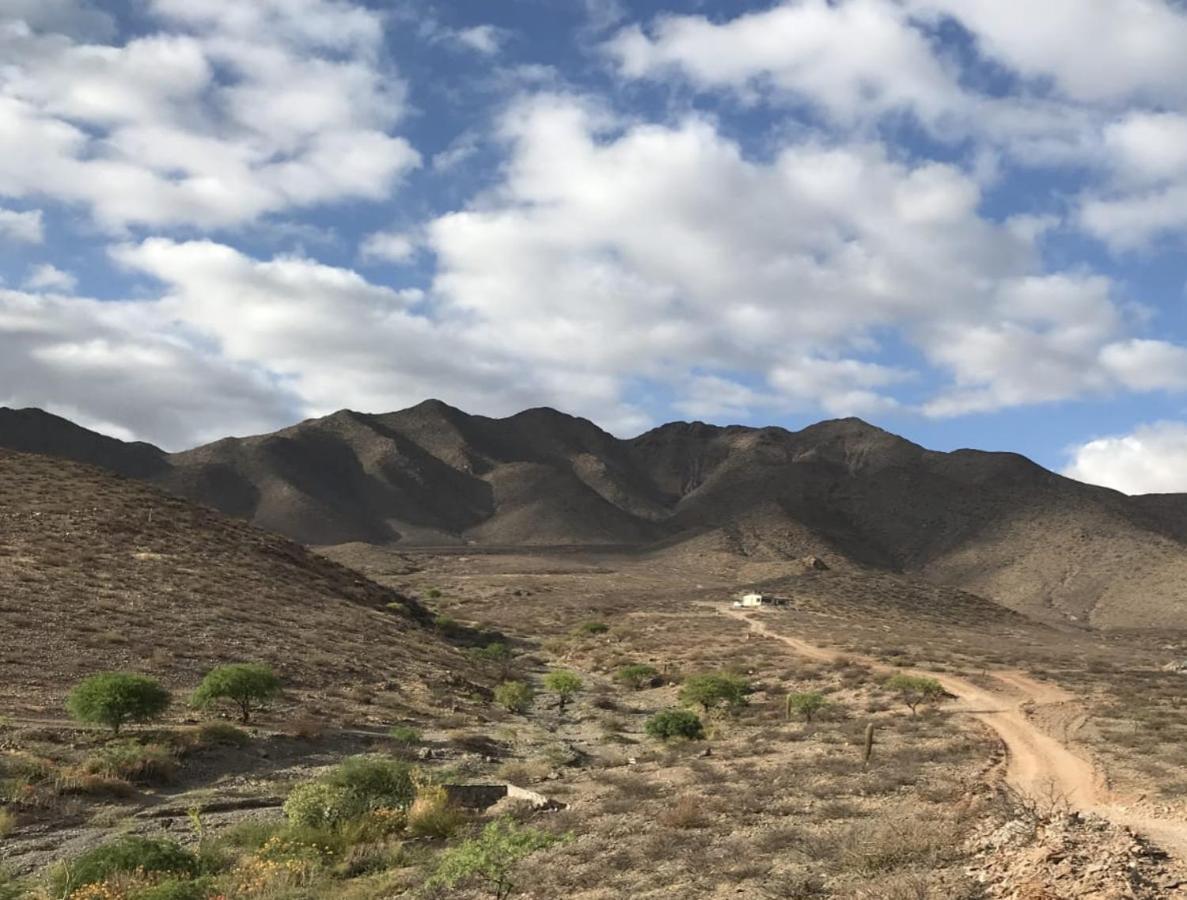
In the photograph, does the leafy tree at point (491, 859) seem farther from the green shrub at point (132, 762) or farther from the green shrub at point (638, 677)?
the green shrub at point (638, 677)

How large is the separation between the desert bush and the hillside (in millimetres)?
11965

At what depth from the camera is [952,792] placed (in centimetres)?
1501

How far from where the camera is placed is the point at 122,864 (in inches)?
449

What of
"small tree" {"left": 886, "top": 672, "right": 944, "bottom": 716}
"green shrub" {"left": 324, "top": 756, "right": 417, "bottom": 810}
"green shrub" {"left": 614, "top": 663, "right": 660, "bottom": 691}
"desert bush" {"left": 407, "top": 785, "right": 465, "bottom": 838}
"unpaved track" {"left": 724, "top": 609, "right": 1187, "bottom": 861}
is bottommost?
"green shrub" {"left": 614, "top": 663, "right": 660, "bottom": 691}

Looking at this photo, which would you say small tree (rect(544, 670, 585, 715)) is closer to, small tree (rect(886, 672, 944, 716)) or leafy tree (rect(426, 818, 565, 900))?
small tree (rect(886, 672, 944, 716))

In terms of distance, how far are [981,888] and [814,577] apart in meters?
88.6

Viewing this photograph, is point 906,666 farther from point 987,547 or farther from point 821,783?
point 987,547

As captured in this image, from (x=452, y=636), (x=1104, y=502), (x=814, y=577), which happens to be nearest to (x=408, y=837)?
(x=452, y=636)

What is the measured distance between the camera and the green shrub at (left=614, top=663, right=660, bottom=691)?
132ft

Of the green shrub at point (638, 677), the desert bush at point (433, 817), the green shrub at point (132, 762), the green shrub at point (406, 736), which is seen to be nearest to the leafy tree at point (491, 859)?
the desert bush at point (433, 817)

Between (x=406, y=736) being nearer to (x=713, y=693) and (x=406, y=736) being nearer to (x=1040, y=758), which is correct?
(x=713, y=693)

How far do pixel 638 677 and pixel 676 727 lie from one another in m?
15.5

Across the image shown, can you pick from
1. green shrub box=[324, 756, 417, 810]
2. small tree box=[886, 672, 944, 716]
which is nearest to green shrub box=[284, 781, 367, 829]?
green shrub box=[324, 756, 417, 810]

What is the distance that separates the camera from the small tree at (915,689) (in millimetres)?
30984
